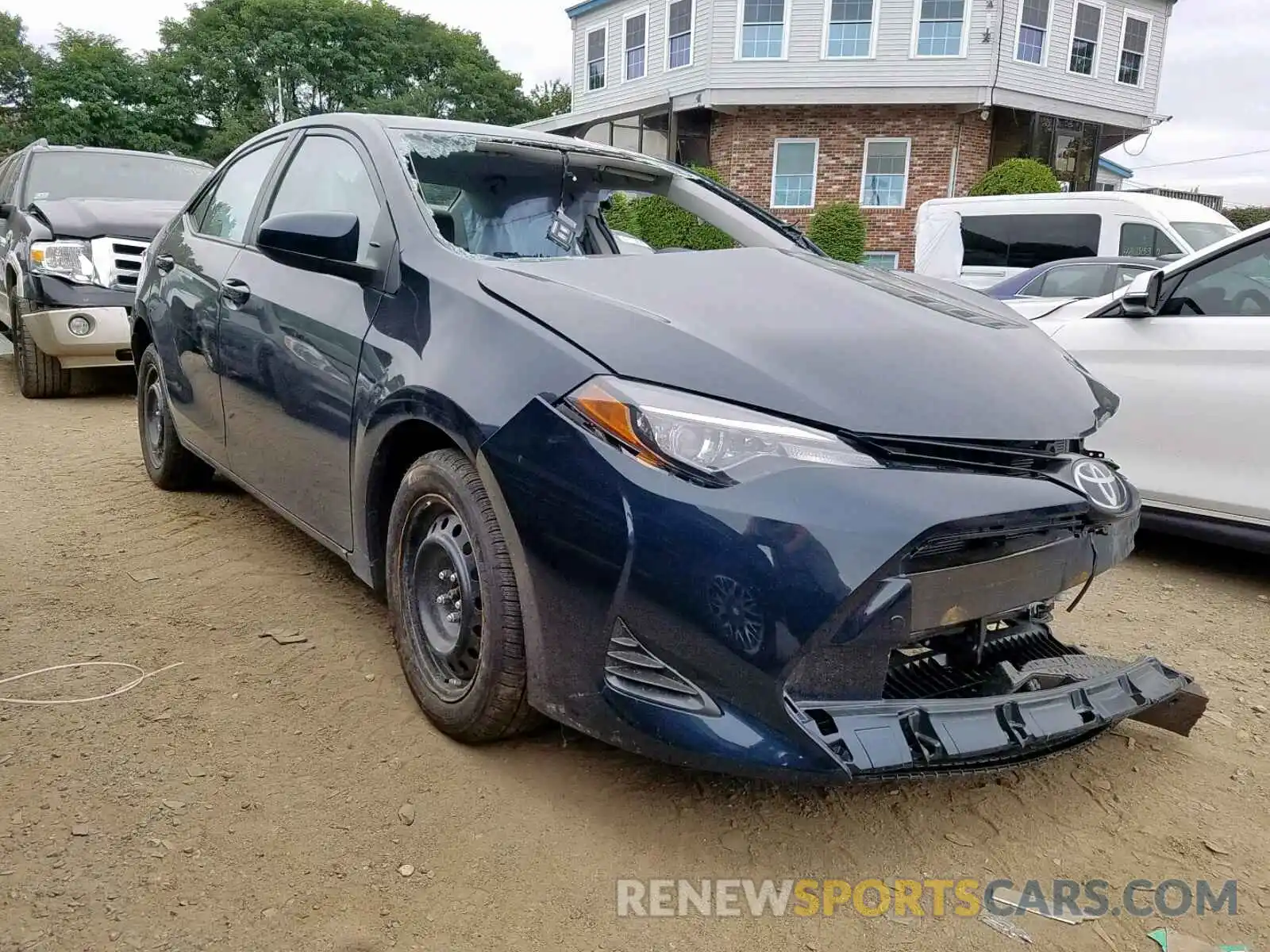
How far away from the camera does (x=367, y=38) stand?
41625mm

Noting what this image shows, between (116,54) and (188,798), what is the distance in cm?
4496

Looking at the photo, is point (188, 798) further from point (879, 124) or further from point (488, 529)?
point (879, 124)

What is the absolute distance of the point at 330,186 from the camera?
3.09 metres

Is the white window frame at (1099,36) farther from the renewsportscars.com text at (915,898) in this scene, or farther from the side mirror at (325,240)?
the renewsportscars.com text at (915,898)

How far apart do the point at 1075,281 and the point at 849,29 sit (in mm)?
13343

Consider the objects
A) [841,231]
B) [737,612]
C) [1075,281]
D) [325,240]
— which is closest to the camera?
[737,612]

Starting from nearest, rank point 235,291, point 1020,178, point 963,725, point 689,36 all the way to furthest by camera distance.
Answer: point 963,725
point 235,291
point 1020,178
point 689,36

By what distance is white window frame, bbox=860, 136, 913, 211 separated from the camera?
65.4 ft

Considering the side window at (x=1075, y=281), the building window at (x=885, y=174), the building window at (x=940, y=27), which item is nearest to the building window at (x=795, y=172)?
the building window at (x=885, y=174)

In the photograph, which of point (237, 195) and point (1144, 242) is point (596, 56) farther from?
point (237, 195)

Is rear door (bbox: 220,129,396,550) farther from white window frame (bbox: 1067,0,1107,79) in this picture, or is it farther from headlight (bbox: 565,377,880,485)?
white window frame (bbox: 1067,0,1107,79)

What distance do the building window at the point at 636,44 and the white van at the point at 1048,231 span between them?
9.97 metres

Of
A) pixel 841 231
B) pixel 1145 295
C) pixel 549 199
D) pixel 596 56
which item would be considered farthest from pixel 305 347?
pixel 596 56

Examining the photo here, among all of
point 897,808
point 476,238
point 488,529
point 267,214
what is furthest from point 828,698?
point 267,214
